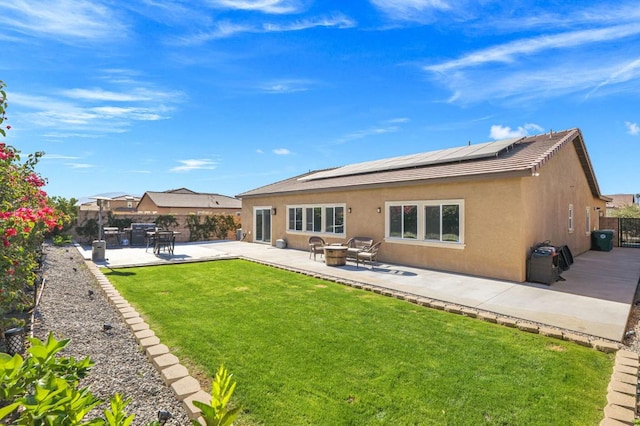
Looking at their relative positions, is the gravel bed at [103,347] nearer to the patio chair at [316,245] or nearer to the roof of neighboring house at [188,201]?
the patio chair at [316,245]

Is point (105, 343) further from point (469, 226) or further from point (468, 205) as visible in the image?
point (468, 205)

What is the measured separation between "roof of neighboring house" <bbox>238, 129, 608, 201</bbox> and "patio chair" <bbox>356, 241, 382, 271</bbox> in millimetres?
2588

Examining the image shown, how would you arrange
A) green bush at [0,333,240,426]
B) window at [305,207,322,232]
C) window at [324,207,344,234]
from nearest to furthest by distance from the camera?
green bush at [0,333,240,426], window at [324,207,344,234], window at [305,207,322,232]

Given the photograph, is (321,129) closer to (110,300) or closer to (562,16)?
(562,16)

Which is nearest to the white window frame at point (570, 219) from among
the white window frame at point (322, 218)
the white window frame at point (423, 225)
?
the white window frame at point (423, 225)

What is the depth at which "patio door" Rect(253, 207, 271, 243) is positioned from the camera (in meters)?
21.0

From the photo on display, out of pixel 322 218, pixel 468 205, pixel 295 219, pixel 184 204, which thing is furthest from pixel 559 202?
pixel 184 204

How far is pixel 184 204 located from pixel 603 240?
3955cm

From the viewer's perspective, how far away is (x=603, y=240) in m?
17.9

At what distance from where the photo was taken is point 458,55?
572 inches

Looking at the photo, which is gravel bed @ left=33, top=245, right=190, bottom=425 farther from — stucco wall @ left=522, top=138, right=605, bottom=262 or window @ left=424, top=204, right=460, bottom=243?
stucco wall @ left=522, top=138, right=605, bottom=262

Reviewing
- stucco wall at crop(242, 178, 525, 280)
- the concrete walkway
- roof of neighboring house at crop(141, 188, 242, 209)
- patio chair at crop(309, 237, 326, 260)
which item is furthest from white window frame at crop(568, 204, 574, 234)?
roof of neighboring house at crop(141, 188, 242, 209)

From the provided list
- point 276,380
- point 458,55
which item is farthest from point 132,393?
point 458,55

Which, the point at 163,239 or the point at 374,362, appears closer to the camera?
the point at 374,362
